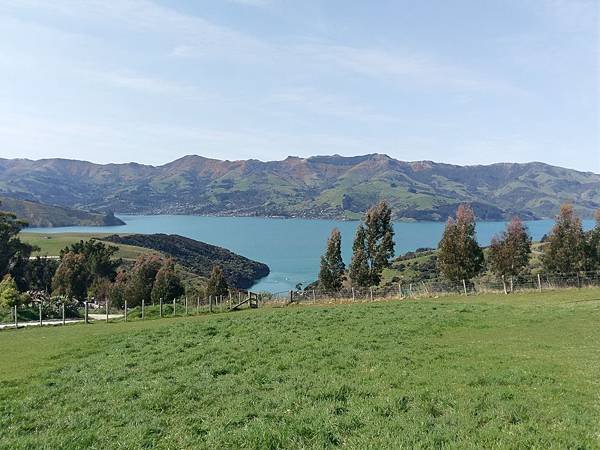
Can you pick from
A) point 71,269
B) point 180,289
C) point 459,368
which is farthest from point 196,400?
point 71,269

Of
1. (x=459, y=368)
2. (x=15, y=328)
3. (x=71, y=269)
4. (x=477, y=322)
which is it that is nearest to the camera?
(x=459, y=368)

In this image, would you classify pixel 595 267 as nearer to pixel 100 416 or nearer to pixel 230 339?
pixel 230 339

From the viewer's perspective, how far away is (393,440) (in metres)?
8.53

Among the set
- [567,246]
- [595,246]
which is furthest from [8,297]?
[595,246]

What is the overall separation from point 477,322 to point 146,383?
58.2 feet

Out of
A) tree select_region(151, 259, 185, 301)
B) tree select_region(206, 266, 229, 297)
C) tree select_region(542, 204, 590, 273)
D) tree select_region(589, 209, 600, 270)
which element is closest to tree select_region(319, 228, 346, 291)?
Result: tree select_region(206, 266, 229, 297)

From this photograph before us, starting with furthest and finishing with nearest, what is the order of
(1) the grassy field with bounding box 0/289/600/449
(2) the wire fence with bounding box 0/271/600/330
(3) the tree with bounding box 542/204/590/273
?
1. (3) the tree with bounding box 542/204/590/273
2. (2) the wire fence with bounding box 0/271/600/330
3. (1) the grassy field with bounding box 0/289/600/449

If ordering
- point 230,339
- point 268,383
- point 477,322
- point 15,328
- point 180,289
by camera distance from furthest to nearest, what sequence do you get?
point 180,289 → point 15,328 → point 477,322 → point 230,339 → point 268,383

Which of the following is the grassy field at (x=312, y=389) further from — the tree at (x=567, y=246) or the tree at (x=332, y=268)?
the tree at (x=332, y=268)

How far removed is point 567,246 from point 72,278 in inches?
3135

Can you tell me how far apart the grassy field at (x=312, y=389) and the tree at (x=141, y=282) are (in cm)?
6376

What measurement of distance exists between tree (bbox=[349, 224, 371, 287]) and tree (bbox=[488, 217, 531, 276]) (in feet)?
55.6

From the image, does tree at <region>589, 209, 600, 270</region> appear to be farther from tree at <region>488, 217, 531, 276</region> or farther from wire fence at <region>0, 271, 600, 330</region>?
wire fence at <region>0, 271, 600, 330</region>

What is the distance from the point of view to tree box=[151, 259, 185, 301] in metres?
79.2
